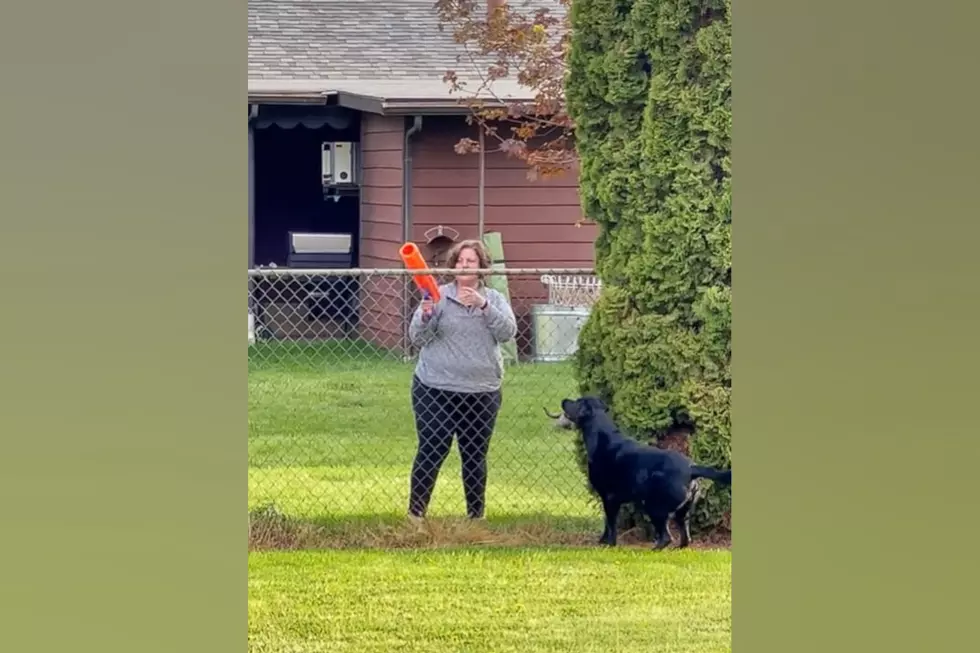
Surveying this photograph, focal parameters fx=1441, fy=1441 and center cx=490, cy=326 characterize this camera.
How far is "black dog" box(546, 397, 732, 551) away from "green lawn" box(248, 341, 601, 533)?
434mm

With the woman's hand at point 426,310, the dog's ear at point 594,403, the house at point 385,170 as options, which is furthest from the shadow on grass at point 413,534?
the house at point 385,170

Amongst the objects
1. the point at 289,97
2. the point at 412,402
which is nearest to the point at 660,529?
the point at 412,402

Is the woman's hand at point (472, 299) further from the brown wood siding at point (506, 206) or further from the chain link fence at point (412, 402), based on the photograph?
the brown wood siding at point (506, 206)

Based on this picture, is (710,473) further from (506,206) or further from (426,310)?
(506,206)

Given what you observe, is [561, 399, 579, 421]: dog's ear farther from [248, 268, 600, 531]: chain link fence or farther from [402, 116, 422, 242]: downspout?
[402, 116, 422, 242]: downspout

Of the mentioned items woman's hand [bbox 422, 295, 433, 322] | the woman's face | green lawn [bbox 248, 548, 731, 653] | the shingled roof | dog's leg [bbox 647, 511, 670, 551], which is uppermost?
the shingled roof

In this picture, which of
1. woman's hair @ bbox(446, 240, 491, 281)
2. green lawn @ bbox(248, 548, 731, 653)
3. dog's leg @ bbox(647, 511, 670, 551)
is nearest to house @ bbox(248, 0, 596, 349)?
woman's hair @ bbox(446, 240, 491, 281)

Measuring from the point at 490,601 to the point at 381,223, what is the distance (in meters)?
6.63

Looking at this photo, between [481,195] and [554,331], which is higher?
[481,195]

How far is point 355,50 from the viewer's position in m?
12.6

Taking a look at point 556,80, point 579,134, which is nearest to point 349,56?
point 556,80

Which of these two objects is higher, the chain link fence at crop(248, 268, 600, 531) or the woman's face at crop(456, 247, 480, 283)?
the woman's face at crop(456, 247, 480, 283)

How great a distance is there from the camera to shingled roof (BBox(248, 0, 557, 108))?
443 inches

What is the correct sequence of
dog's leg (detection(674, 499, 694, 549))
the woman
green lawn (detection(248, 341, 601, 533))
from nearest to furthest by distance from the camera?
dog's leg (detection(674, 499, 694, 549)) → the woman → green lawn (detection(248, 341, 601, 533))
